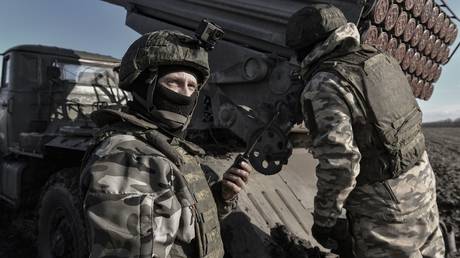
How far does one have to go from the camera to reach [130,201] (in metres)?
1.36

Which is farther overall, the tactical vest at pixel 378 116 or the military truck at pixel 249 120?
the military truck at pixel 249 120

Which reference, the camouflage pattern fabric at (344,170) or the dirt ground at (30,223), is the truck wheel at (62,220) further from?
the camouflage pattern fabric at (344,170)

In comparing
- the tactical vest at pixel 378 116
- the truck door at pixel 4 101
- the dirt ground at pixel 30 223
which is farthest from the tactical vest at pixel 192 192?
the truck door at pixel 4 101

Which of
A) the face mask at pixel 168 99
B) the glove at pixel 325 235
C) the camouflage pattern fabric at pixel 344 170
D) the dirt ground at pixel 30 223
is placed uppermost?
the face mask at pixel 168 99

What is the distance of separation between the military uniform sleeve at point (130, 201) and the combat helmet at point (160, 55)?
32 centimetres

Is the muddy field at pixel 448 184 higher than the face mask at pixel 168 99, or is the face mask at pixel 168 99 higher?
the face mask at pixel 168 99

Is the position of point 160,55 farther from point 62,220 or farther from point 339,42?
Answer: point 62,220

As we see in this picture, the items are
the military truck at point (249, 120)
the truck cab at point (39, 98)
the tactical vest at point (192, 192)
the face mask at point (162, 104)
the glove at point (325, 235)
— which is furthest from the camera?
the truck cab at point (39, 98)

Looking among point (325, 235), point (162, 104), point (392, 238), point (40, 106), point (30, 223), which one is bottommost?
point (30, 223)

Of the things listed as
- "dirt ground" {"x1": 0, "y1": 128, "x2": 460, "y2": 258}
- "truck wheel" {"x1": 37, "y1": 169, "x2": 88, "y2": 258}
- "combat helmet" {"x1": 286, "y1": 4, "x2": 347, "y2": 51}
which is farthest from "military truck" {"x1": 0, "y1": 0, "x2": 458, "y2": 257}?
"dirt ground" {"x1": 0, "y1": 128, "x2": 460, "y2": 258}

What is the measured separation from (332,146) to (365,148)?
0.78 ft

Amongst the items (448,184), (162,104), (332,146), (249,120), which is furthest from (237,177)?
(448,184)

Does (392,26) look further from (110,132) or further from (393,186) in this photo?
(110,132)

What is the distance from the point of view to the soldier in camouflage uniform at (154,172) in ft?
4.44
